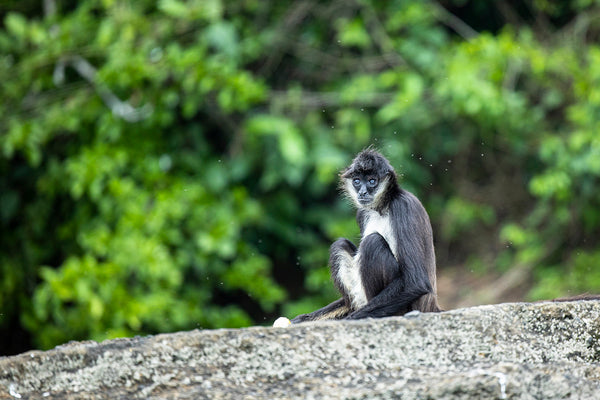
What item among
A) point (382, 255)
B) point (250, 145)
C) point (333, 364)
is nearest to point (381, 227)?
point (382, 255)

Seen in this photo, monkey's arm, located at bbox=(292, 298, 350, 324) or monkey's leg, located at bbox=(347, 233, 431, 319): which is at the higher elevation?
monkey's leg, located at bbox=(347, 233, 431, 319)

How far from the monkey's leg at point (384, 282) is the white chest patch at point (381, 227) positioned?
4.9 inches

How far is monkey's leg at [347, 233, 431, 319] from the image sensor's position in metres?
5.73

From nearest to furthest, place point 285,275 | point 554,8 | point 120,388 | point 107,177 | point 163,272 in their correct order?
point 120,388 → point 163,272 → point 107,177 → point 554,8 → point 285,275

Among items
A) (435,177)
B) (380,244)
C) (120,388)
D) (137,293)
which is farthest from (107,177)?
(120,388)

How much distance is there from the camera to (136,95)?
11125mm

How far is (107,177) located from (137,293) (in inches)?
60.6

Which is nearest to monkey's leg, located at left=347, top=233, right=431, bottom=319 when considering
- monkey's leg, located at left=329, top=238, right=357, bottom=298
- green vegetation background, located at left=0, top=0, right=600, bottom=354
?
monkey's leg, located at left=329, top=238, right=357, bottom=298

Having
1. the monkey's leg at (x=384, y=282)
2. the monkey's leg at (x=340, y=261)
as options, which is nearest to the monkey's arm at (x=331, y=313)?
the monkey's leg at (x=340, y=261)

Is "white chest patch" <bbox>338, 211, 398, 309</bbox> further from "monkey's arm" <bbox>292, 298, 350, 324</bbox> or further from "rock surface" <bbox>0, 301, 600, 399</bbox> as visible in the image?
"rock surface" <bbox>0, 301, 600, 399</bbox>

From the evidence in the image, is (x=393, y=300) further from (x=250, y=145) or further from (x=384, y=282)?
(x=250, y=145)

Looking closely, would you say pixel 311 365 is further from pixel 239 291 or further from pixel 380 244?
pixel 239 291

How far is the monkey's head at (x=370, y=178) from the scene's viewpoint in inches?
253

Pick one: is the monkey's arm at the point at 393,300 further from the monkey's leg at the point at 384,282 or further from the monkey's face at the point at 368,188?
the monkey's face at the point at 368,188
